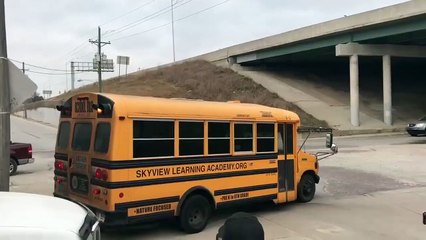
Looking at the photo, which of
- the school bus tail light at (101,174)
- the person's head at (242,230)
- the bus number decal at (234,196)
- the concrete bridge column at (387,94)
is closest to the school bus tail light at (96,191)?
the school bus tail light at (101,174)

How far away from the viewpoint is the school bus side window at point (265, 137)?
367 inches

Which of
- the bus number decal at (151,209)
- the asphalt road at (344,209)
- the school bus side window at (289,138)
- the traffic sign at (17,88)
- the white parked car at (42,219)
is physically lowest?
the asphalt road at (344,209)

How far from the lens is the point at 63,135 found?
8555 millimetres

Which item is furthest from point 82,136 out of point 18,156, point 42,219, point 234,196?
point 18,156

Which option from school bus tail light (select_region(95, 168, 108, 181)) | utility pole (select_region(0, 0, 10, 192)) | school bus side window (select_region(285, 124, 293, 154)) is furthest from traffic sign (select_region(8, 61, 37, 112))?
school bus side window (select_region(285, 124, 293, 154))

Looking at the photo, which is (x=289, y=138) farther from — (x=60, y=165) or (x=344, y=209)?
(x=60, y=165)

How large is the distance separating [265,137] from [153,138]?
2664mm

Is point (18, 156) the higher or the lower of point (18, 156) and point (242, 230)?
the lower

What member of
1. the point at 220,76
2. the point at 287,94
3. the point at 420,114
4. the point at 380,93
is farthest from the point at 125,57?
the point at 420,114

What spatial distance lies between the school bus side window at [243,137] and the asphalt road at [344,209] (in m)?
1.33

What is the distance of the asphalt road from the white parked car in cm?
399

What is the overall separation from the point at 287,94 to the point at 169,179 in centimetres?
3992

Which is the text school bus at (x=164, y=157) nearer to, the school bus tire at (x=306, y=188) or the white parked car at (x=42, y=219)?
the school bus tire at (x=306, y=188)

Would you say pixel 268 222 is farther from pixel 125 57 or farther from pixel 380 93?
pixel 125 57
